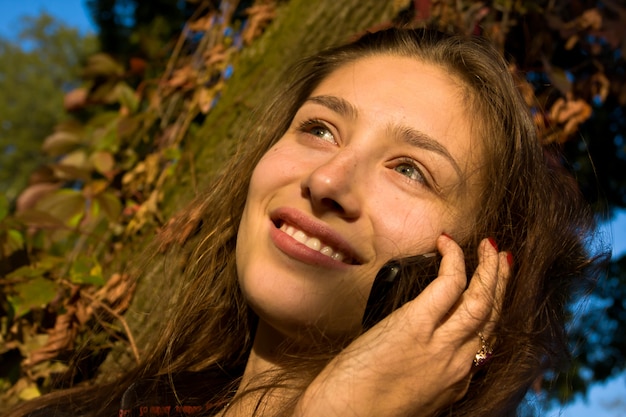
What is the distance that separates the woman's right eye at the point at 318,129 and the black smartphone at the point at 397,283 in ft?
1.33

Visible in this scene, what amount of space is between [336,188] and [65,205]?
137 centimetres

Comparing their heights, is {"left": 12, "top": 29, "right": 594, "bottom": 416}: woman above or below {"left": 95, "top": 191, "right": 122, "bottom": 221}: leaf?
above

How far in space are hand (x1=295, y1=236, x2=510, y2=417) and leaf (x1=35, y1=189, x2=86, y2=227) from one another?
4.64ft

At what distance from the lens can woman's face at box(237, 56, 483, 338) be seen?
151 centimetres

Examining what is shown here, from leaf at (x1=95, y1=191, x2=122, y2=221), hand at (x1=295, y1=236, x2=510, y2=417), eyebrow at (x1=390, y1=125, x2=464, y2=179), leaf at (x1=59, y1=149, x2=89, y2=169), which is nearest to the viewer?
hand at (x1=295, y1=236, x2=510, y2=417)

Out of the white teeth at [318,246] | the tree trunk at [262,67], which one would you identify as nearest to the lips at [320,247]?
the white teeth at [318,246]

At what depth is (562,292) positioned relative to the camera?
1.79 meters

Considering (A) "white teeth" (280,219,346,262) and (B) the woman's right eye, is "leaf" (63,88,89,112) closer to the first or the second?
(B) the woman's right eye

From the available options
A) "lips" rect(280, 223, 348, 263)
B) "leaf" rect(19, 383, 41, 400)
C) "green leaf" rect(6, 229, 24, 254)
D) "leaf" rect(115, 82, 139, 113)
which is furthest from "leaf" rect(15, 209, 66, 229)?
"lips" rect(280, 223, 348, 263)

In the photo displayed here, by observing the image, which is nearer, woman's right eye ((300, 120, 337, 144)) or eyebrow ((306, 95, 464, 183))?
eyebrow ((306, 95, 464, 183))

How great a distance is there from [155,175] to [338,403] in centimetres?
144

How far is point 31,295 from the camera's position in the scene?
6.57ft

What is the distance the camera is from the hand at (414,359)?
135 centimetres

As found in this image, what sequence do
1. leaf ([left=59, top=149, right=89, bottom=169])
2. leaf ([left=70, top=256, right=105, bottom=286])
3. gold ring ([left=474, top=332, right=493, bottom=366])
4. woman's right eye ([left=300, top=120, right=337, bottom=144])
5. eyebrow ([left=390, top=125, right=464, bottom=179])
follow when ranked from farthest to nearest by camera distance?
leaf ([left=59, top=149, right=89, bottom=169]) → leaf ([left=70, top=256, right=105, bottom=286]) → woman's right eye ([left=300, top=120, right=337, bottom=144]) → eyebrow ([left=390, top=125, right=464, bottom=179]) → gold ring ([left=474, top=332, right=493, bottom=366])
